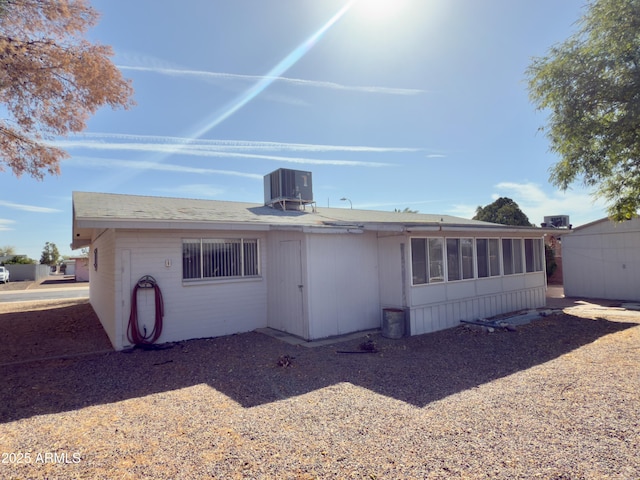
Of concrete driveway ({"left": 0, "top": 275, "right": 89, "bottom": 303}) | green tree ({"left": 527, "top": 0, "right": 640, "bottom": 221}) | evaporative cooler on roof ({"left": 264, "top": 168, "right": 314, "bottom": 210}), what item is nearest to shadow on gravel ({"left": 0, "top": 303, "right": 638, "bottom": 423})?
green tree ({"left": 527, "top": 0, "right": 640, "bottom": 221})

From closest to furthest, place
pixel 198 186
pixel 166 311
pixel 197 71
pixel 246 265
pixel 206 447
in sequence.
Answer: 1. pixel 206 447
2. pixel 166 311
3. pixel 246 265
4. pixel 197 71
5. pixel 198 186

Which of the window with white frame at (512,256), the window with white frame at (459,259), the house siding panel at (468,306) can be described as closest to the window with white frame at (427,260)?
the house siding panel at (468,306)

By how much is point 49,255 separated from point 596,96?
61.0m

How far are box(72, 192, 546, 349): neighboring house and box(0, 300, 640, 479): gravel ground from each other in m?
0.88

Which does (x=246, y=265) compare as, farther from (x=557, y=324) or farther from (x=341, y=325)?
(x=557, y=324)

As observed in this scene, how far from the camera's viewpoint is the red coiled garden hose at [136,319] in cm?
691

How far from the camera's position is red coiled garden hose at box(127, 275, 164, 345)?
272 inches

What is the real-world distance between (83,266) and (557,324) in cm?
3519

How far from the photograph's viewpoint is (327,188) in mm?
15633

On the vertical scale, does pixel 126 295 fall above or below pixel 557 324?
above

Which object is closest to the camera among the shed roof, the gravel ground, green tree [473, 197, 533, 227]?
the gravel ground

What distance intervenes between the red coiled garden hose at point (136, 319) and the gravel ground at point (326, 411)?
49 cm

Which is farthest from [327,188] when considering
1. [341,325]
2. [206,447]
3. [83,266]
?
[83,266]

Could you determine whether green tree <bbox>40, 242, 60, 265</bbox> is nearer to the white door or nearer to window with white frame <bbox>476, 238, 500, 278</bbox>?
the white door
